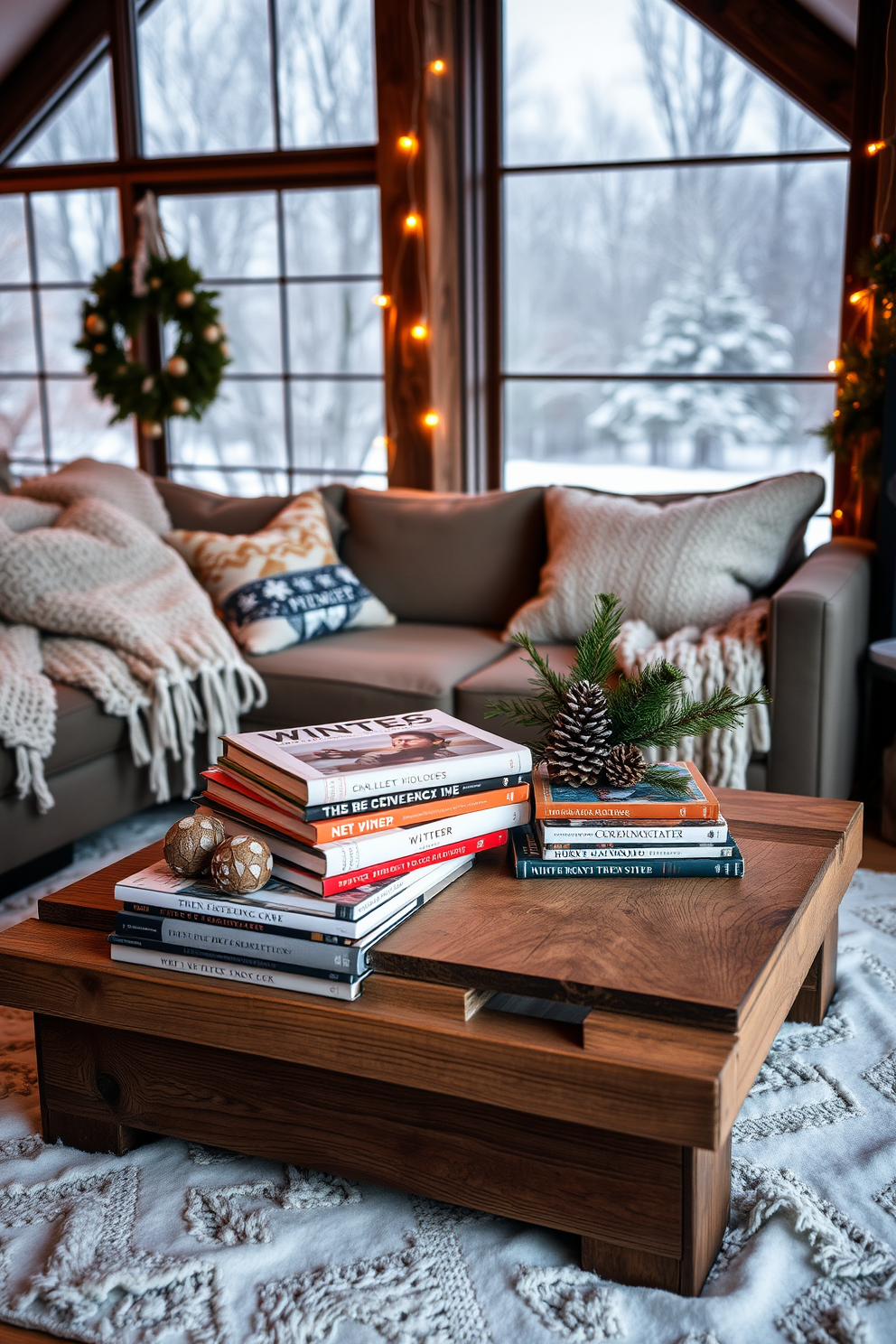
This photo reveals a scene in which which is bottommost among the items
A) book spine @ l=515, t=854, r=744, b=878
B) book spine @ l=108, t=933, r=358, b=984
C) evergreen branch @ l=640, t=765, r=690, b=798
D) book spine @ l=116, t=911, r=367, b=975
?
book spine @ l=108, t=933, r=358, b=984

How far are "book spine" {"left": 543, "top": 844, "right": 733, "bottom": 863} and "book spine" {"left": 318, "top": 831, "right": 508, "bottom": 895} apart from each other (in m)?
0.07

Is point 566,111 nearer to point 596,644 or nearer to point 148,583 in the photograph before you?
point 148,583

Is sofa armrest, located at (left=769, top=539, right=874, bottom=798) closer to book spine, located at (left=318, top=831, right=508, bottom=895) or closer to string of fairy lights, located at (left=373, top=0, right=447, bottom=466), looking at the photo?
book spine, located at (left=318, top=831, right=508, bottom=895)

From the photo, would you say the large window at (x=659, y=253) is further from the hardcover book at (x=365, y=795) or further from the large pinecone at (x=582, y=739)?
the hardcover book at (x=365, y=795)

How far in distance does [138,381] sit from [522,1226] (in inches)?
141

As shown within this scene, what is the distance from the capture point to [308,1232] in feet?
4.39

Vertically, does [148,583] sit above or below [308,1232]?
above

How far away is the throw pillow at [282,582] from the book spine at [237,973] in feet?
5.03

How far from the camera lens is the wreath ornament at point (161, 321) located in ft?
13.5

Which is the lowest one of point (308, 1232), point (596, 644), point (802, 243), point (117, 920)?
point (308, 1232)

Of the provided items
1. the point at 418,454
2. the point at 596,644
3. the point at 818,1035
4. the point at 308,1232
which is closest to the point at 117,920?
the point at 308,1232

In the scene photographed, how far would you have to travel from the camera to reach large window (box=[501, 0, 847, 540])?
3537mm

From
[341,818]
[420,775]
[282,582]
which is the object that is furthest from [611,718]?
[282,582]

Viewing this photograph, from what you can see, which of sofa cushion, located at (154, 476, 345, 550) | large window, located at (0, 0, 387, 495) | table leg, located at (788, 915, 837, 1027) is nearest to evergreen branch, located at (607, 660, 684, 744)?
table leg, located at (788, 915, 837, 1027)
